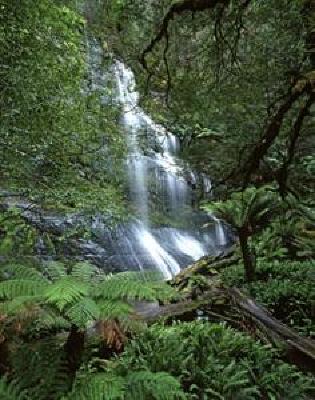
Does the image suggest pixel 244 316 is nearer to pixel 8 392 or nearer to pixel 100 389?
pixel 100 389

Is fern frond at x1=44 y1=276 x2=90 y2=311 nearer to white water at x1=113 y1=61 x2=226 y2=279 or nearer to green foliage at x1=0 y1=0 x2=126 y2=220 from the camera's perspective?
green foliage at x1=0 y1=0 x2=126 y2=220

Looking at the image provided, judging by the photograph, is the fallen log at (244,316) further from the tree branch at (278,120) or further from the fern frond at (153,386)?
the fern frond at (153,386)

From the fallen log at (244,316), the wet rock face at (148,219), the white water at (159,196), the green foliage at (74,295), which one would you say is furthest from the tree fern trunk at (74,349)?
the white water at (159,196)

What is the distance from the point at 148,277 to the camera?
3.34 meters

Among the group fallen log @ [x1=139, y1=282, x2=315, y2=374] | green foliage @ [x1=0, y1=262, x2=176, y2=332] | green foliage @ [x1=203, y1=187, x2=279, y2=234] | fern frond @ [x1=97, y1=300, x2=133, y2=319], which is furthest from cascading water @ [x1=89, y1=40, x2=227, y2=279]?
fern frond @ [x1=97, y1=300, x2=133, y2=319]

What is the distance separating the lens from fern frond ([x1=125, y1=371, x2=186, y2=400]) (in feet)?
8.93

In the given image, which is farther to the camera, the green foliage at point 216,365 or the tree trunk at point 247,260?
the tree trunk at point 247,260

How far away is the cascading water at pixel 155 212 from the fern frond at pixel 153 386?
924 centimetres

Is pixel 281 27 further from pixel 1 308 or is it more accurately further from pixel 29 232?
pixel 1 308

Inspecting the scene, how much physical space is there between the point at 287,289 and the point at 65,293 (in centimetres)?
476

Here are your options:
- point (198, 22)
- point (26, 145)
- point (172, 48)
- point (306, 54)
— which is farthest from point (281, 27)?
point (26, 145)

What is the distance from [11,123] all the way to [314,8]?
3.98 meters

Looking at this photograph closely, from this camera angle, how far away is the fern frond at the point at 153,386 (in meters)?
2.72

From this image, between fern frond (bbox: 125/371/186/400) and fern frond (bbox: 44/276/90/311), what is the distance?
62 cm
